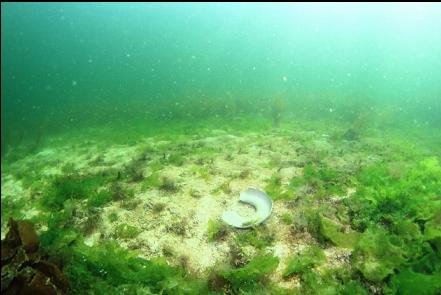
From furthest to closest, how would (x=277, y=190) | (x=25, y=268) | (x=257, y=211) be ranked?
(x=277, y=190)
(x=257, y=211)
(x=25, y=268)

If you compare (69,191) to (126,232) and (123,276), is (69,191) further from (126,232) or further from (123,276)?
(123,276)

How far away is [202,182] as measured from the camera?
6.61m

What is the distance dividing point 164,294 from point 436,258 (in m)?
3.01

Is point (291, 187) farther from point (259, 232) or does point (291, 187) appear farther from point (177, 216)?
point (177, 216)

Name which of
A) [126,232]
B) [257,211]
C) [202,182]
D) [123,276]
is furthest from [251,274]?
[202,182]

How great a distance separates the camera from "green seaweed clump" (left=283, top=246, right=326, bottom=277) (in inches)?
149

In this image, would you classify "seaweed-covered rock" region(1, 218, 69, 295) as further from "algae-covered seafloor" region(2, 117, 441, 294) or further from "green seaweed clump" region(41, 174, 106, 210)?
"green seaweed clump" region(41, 174, 106, 210)

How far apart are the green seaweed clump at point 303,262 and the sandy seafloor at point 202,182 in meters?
0.10

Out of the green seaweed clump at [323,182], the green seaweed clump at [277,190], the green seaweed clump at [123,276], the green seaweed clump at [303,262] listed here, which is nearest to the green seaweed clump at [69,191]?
the green seaweed clump at [123,276]

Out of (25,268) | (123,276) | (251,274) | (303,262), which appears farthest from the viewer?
(303,262)

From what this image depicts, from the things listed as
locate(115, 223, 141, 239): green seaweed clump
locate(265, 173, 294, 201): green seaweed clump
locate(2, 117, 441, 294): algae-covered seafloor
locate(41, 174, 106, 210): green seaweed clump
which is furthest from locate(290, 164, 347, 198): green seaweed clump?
locate(41, 174, 106, 210): green seaweed clump

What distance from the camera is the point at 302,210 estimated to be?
17.2 ft

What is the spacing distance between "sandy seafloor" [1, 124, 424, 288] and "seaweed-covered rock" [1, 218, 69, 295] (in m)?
1.81

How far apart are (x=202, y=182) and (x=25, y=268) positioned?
14.1ft
